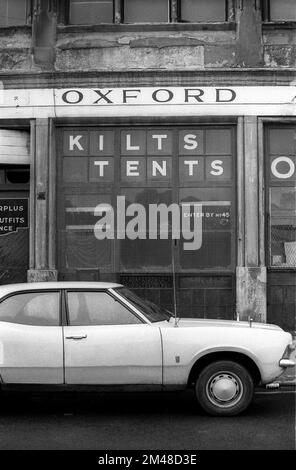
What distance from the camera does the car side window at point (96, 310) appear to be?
7.55m

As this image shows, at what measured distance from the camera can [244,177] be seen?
1301cm

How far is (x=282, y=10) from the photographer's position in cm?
1342

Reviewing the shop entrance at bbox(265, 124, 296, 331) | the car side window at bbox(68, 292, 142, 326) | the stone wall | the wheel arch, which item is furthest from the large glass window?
the wheel arch

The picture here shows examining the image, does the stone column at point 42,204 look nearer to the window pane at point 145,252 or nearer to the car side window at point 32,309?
the window pane at point 145,252

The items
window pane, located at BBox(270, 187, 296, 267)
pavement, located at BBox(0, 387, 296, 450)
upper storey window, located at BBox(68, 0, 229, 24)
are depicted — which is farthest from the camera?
upper storey window, located at BBox(68, 0, 229, 24)

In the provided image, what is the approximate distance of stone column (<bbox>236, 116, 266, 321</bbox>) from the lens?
12.8 m

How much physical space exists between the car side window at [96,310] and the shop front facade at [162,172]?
5.33 m

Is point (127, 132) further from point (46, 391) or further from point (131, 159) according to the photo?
point (46, 391)

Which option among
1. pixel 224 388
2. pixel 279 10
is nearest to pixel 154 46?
pixel 279 10

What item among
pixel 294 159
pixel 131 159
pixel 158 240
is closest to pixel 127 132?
pixel 131 159

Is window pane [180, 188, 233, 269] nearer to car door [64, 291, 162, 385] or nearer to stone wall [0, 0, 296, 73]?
stone wall [0, 0, 296, 73]

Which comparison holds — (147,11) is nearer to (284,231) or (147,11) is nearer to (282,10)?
(282,10)

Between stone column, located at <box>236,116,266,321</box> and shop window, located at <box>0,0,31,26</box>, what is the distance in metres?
4.88

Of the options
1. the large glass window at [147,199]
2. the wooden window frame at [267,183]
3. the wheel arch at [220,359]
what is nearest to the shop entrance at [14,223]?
the large glass window at [147,199]
